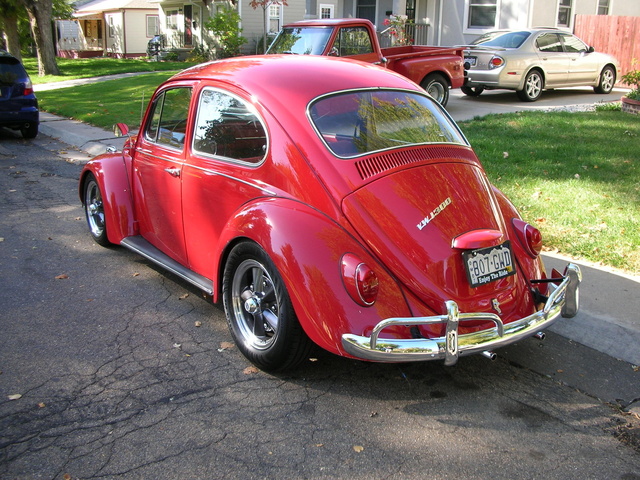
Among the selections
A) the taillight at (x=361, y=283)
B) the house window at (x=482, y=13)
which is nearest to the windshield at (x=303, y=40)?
the taillight at (x=361, y=283)

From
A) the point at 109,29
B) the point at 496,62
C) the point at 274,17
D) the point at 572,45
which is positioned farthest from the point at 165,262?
the point at 109,29

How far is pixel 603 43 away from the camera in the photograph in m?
20.1

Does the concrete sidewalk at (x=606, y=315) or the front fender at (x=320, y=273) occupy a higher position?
the front fender at (x=320, y=273)

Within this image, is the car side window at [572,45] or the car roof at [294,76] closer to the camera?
the car roof at [294,76]

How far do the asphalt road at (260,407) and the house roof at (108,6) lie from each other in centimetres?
3774

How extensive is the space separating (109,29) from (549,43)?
33.7 meters

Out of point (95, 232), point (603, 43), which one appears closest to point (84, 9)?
point (603, 43)

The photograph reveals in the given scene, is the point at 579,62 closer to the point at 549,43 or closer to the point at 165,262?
the point at 549,43

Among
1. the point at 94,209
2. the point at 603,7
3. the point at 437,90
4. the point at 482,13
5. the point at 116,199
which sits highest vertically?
the point at 603,7

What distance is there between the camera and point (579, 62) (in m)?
15.4

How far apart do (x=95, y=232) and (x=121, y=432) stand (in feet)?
10.7

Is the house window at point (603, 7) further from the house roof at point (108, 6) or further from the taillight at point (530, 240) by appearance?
the house roof at point (108, 6)

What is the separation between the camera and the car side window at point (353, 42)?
11.7m

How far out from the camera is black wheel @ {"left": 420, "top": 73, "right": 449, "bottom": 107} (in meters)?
13.0
